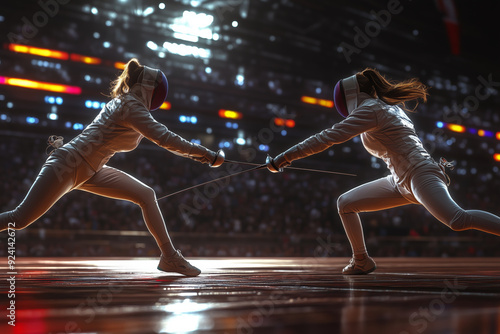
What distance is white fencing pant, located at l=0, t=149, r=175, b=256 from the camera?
1946 millimetres

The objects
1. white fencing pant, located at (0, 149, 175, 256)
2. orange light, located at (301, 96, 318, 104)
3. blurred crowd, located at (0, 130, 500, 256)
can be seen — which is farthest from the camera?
orange light, located at (301, 96, 318, 104)

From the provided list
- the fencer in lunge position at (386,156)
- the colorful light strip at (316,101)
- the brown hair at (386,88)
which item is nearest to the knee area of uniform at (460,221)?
the fencer in lunge position at (386,156)

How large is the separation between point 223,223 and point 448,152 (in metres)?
9.48

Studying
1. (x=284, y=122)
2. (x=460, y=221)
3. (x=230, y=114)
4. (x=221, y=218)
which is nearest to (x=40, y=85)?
(x=230, y=114)

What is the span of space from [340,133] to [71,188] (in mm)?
1175

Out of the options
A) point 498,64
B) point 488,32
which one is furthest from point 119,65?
point 498,64

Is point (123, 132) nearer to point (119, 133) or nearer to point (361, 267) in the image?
point (119, 133)

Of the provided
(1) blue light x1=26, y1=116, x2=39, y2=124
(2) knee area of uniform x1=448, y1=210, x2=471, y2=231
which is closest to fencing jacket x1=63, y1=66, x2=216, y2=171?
(2) knee area of uniform x1=448, y1=210, x2=471, y2=231

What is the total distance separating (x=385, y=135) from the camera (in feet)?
6.99

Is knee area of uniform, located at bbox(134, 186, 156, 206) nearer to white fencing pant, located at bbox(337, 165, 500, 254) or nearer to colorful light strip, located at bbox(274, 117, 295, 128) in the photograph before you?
white fencing pant, located at bbox(337, 165, 500, 254)

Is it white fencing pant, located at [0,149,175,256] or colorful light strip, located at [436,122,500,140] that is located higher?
colorful light strip, located at [436,122,500,140]

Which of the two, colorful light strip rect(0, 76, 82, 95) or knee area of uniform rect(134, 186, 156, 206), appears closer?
knee area of uniform rect(134, 186, 156, 206)

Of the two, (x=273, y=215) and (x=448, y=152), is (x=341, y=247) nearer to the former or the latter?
(x=273, y=215)

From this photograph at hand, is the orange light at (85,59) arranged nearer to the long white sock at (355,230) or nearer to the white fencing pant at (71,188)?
the white fencing pant at (71,188)
